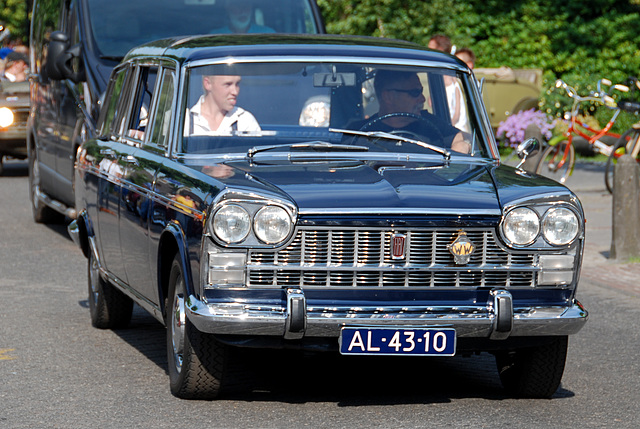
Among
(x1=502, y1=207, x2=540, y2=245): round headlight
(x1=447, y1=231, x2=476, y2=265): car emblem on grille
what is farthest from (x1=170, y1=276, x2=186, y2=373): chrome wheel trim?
(x1=502, y1=207, x2=540, y2=245): round headlight

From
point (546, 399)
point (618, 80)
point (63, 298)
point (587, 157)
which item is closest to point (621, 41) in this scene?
point (618, 80)

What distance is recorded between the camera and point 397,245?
5770 millimetres

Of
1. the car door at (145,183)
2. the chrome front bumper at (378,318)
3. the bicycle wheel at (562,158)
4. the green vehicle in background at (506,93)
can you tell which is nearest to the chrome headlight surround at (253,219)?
the chrome front bumper at (378,318)

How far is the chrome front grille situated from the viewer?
5.71 m

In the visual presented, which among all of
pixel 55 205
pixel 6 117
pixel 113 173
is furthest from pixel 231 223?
pixel 6 117

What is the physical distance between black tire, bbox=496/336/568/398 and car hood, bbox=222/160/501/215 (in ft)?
→ 2.71

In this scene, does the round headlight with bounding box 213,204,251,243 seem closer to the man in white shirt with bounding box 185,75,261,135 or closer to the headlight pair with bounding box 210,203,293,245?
the headlight pair with bounding box 210,203,293,245

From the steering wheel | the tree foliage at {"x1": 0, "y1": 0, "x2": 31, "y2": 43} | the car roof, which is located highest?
the car roof

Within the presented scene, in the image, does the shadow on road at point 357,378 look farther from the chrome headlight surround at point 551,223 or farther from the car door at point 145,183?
the chrome headlight surround at point 551,223

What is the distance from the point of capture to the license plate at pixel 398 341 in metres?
5.67

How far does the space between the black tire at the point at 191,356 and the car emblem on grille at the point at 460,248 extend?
1.11m

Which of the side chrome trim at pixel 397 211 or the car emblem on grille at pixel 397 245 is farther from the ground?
the side chrome trim at pixel 397 211

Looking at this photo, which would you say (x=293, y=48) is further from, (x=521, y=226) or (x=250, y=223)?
(x=521, y=226)

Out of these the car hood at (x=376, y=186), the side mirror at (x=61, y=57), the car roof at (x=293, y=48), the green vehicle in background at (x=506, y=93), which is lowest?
the green vehicle in background at (x=506, y=93)
